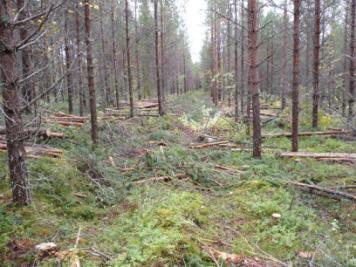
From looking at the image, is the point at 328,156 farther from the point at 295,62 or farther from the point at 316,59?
the point at 316,59

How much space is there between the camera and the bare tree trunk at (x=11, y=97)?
13.9 feet

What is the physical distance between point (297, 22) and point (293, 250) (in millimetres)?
7288

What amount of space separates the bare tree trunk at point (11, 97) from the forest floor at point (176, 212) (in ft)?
1.37

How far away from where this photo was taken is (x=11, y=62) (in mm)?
Answer: 4316

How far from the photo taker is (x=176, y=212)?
17.0ft

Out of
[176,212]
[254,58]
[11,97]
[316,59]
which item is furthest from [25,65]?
[316,59]

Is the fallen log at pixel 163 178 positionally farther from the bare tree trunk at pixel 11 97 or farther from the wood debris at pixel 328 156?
the wood debris at pixel 328 156

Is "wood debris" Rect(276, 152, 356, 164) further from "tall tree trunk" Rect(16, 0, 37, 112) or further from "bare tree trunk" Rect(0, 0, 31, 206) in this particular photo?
"bare tree trunk" Rect(0, 0, 31, 206)

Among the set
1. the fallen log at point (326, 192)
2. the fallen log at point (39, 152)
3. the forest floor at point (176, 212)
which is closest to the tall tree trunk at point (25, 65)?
the fallen log at point (39, 152)

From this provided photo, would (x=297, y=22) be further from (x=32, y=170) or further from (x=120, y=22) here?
(x=120, y=22)

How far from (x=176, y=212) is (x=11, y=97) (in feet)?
9.91

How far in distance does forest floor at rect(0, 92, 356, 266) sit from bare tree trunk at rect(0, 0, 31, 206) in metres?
0.42

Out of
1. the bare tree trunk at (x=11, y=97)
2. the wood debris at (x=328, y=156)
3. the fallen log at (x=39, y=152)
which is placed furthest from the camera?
the wood debris at (x=328, y=156)

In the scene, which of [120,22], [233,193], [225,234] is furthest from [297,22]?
[120,22]
